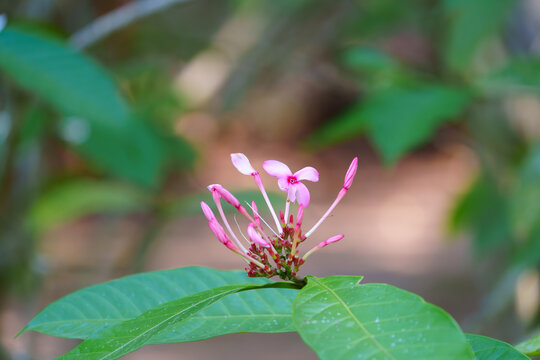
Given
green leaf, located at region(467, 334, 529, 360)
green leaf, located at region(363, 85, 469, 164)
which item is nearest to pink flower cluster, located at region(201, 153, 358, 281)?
green leaf, located at region(467, 334, 529, 360)

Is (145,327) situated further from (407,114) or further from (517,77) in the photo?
(517,77)

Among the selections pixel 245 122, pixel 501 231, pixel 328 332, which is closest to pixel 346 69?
pixel 501 231

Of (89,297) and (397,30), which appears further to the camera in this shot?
(397,30)

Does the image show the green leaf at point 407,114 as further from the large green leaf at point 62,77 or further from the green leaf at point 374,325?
the green leaf at point 374,325

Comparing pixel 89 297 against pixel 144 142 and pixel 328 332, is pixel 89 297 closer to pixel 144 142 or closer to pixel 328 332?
pixel 328 332

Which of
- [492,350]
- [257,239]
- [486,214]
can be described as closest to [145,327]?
[257,239]

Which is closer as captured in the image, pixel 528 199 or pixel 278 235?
pixel 278 235

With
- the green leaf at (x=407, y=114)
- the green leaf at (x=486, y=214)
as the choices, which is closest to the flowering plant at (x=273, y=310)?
the green leaf at (x=407, y=114)
